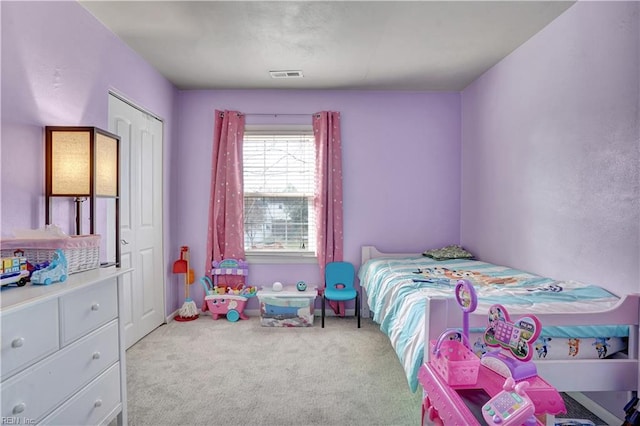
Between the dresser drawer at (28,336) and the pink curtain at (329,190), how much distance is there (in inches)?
108

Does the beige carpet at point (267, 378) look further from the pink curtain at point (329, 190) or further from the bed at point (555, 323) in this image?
the pink curtain at point (329, 190)

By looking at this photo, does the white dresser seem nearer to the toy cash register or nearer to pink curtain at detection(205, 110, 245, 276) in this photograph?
the toy cash register

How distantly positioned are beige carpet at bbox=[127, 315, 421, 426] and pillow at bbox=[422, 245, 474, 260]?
96 centimetres

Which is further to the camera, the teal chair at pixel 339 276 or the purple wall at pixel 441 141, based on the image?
the teal chair at pixel 339 276

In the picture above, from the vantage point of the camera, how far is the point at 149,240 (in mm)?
3480

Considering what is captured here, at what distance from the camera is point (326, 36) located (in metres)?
2.78

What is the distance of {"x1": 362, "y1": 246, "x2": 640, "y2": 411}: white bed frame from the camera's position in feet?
5.36

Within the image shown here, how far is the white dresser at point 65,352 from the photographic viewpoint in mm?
1252

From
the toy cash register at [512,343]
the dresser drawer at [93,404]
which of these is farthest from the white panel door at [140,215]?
the toy cash register at [512,343]

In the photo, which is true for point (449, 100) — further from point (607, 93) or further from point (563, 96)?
point (607, 93)

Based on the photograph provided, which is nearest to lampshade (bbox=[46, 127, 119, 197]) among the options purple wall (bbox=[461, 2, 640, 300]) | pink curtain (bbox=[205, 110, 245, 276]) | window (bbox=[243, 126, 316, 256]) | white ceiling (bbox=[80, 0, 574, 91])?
white ceiling (bbox=[80, 0, 574, 91])

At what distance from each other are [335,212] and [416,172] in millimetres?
1020

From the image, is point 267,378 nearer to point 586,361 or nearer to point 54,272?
point 54,272

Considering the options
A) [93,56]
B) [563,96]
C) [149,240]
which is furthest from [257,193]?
[563,96]
